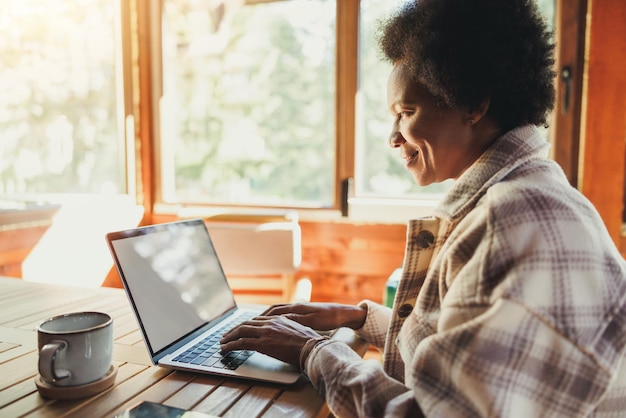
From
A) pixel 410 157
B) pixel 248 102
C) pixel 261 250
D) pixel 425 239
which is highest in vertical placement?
pixel 248 102

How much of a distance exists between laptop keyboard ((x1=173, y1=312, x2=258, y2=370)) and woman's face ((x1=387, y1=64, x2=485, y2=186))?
50cm

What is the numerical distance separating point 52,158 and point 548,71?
107 inches

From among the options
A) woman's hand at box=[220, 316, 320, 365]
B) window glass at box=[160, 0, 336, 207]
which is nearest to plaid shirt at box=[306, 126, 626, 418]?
woman's hand at box=[220, 316, 320, 365]

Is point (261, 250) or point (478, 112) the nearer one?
point (478, 112)

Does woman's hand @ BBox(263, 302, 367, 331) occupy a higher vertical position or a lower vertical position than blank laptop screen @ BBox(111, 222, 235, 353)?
lower

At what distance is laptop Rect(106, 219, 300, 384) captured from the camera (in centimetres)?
83

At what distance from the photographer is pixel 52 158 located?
2812 mm

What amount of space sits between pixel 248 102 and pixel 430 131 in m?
2.18

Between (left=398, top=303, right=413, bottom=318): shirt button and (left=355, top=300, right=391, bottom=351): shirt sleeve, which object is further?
(left=355, top=300, right=391, bottom=351): shirt sleeve

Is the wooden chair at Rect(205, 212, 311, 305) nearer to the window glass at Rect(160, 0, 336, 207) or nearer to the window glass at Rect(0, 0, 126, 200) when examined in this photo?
the window glass at Rect(160, 0, 336, 207)

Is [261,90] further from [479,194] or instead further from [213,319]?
[479,194]

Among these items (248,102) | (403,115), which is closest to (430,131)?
(403,115)

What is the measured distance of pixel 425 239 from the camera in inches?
34.6

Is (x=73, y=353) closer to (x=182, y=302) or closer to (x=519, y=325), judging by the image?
(x=182, y=302)
